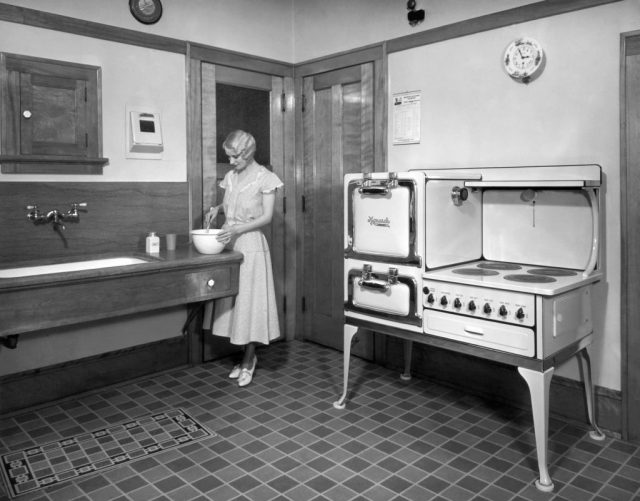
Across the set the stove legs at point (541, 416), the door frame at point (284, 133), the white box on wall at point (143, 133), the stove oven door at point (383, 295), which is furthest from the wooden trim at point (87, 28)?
the stove legs at point (541, 416)

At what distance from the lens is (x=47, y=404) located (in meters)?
3.44

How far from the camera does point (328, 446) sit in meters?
2.95

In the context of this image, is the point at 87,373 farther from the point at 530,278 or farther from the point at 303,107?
the point at 530,278

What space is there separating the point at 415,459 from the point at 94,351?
2.05 metres

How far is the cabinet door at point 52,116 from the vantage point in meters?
3.21

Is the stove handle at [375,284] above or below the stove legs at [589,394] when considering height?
above

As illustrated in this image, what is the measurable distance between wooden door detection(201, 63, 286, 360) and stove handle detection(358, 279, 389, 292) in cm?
144

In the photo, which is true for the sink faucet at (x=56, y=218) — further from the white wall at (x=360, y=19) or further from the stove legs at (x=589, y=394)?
the stove legs at (x=589, y=394)

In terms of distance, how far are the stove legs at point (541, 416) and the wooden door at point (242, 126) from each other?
7.92 feet

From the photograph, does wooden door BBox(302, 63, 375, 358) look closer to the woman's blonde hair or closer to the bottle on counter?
the woman's blonde hair

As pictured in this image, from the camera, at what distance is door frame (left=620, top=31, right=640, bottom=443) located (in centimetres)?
286

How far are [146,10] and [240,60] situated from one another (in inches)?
30.6

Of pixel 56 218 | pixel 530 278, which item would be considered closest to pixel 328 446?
pixel 530 278

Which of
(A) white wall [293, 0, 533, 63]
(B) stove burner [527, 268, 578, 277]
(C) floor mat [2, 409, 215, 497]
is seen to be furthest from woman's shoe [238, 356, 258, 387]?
(A) white wall [293, 0, 533, 63]
